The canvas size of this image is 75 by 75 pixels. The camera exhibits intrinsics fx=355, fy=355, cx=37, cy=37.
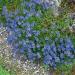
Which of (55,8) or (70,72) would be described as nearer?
(70,72)

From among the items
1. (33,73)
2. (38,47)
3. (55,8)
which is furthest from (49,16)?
(33,73)

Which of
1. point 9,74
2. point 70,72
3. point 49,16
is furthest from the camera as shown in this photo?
point 49,16

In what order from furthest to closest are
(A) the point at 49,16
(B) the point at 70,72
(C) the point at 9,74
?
1. (A) the point at 49,16
2. (B) the point at 70,72
3. (C) the point at 9,74

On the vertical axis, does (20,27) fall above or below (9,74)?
above

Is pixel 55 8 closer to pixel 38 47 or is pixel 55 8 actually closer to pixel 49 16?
pixel 49 16

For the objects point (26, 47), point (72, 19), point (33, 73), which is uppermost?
point (72, 19)
